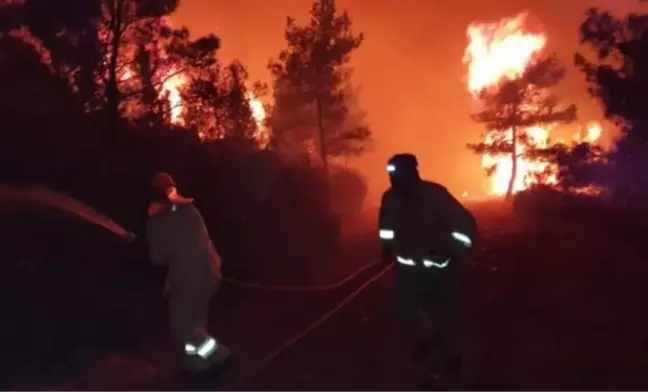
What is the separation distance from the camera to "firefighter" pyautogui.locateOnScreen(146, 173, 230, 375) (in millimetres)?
7375

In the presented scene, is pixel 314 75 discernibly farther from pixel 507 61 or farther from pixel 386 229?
pixel 386 229

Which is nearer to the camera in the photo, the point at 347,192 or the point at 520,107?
the point at 347,192

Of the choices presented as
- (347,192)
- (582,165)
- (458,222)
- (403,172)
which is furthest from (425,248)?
(347,192)

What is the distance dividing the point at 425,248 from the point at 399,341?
227cm

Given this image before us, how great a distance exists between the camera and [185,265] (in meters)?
7.39

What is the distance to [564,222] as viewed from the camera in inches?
939

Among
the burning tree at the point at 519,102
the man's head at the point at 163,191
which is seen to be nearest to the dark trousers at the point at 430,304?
the man's head at the point at 163,191

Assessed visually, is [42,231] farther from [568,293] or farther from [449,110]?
[449,110]

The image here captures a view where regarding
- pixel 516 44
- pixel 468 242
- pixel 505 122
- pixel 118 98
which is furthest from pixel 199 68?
pixel 516 44

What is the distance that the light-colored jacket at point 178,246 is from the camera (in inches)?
290

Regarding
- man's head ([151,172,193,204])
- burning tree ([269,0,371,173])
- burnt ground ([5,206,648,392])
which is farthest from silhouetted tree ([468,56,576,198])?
man's head ([151,172,193,204])

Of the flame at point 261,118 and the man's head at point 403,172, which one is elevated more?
the flame at point 261,118

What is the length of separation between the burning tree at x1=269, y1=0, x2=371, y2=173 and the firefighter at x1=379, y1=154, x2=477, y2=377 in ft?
83.2

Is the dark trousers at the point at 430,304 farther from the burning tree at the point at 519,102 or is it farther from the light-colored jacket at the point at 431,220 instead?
the burning tree at the point at 519,102
